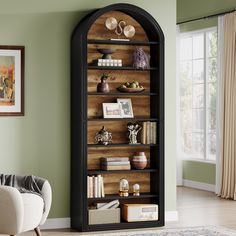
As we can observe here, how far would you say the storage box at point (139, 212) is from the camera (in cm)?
633

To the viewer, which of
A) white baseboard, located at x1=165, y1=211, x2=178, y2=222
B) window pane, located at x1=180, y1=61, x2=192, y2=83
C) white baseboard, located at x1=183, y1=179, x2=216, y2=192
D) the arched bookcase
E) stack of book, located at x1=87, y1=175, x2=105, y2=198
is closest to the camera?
the arched bookcase

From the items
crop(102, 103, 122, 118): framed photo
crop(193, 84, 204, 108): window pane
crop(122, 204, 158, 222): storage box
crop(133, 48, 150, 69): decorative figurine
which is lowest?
crop(122, 204, 158, 222): storage box

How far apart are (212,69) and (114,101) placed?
2.87 m

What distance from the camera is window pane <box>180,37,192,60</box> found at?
372 inches

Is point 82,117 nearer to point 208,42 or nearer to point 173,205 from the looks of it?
point 173,205

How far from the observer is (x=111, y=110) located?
6.38 metres

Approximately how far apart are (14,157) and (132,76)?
1.46 m

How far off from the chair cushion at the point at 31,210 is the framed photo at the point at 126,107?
1.37 meters

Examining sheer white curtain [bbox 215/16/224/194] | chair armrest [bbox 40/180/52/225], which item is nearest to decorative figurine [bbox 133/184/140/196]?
chair armrest [bbox 40/180/52/225]

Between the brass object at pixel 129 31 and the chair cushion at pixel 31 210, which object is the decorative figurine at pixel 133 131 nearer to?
the brass object at pixel 129 31

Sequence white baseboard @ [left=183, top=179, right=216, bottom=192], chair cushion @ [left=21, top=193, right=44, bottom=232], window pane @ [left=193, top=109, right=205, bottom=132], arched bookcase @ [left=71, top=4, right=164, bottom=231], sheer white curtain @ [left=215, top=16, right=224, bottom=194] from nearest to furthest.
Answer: chair cushion @ [left=21, top=193, right=44, bottom=232] → arched bookcase @ [left=71, top=4, right=164, bottom=231] → sheer white curtain @ [left=215, top=16, right=224, bottom=194] → white baseboard @ [left=183, top=179, right=216, bottom=192] → window pane @ [left=193, top=109, right=205, bottom=132]

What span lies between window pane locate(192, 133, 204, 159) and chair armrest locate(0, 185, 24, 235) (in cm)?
440

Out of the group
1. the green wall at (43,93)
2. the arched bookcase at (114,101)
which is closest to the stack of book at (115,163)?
the arched bookcase at (114,101)

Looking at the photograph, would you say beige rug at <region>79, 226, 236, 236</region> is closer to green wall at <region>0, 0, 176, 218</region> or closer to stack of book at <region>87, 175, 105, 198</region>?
stack of book at <region>87, 175, 105, 198</region>
